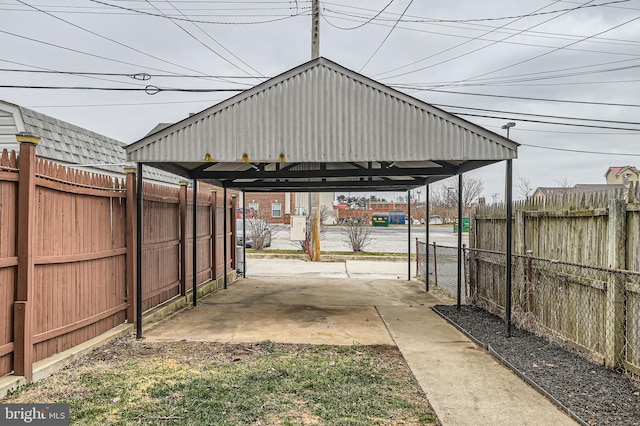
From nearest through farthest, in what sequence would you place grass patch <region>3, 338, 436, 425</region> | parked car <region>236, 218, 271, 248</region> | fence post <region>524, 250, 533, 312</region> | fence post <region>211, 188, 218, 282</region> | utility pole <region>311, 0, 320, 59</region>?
grass patch <region>3, 338, 436, 425</region>, fence post <region>524, 250, 533, 312</region>, fence post <region>211, 188, 218, 282</region>, utility pole <region>311, 0, 320, 59</region>, parked car <region>236, 218, 271, 248</region>

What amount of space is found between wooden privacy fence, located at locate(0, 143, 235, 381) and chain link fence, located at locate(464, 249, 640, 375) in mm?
5604

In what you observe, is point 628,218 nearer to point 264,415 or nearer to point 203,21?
point 264,415

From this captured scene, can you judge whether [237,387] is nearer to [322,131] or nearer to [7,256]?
[7,256]

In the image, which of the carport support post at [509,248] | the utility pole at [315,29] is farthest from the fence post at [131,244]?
the utility pole at [315,29]

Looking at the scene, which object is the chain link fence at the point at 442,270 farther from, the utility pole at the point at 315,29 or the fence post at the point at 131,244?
the utility pole at the point at 315,29

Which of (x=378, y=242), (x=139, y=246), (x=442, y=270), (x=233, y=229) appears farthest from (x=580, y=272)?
(x=378, y=242)

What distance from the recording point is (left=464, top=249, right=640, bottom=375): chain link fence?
4.36 m

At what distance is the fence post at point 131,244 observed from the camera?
20.8 feet

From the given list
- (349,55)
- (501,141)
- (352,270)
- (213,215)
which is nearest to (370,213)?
(349,55)

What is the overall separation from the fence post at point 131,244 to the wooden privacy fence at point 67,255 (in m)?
0.01

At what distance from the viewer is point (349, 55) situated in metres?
20.7

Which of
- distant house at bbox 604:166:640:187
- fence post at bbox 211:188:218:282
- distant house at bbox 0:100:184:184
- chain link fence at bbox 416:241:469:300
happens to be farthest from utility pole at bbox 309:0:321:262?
distant house at bbox 604:166:640:187

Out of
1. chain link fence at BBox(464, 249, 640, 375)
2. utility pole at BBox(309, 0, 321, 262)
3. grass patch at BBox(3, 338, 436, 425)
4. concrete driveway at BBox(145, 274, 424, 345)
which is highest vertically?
utility pole at BBox(309, 0, 321, 262)

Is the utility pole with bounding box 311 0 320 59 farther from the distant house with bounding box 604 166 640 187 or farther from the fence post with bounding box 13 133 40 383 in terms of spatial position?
the distant house with bounding box 604 166 640 187
